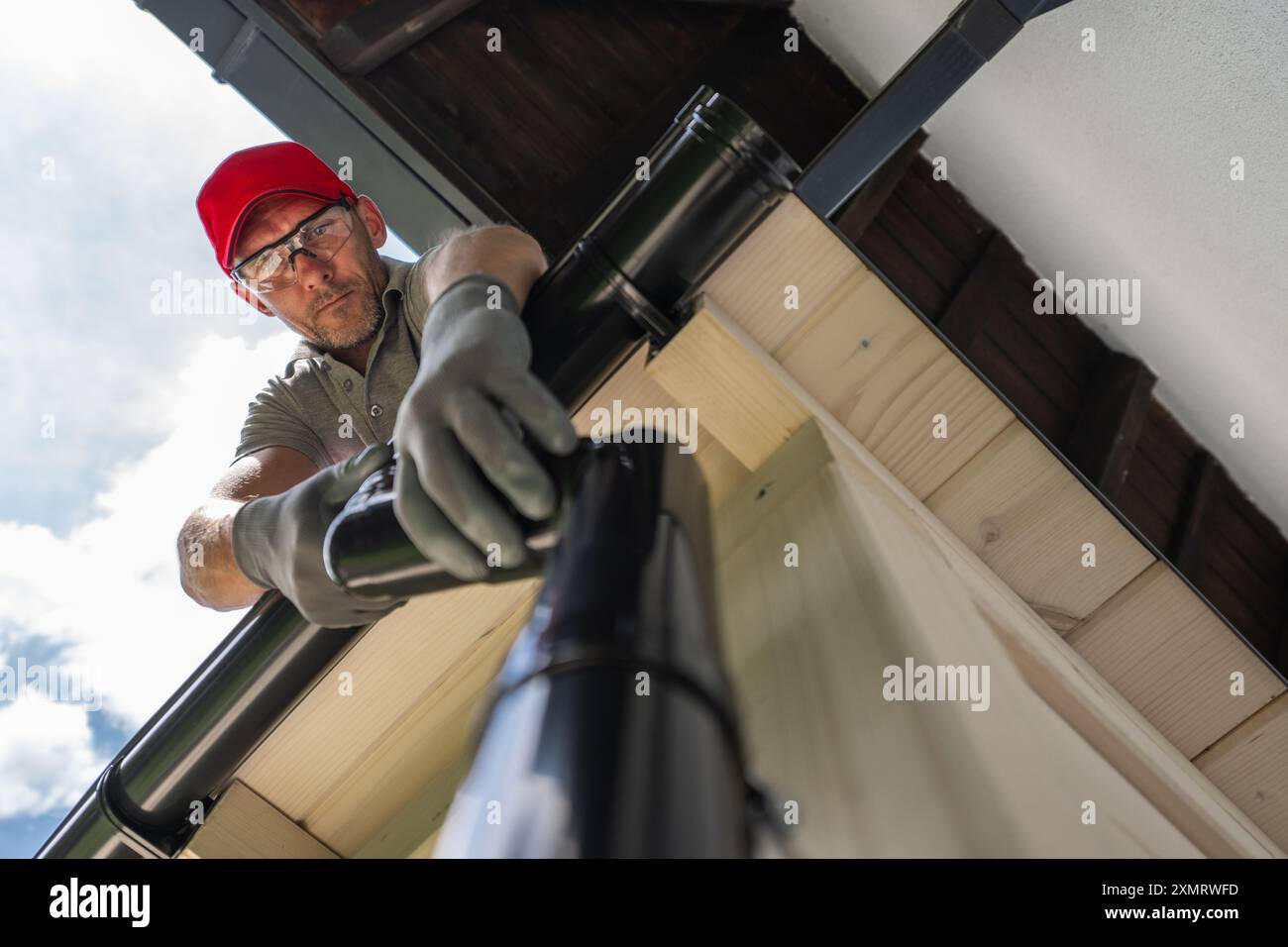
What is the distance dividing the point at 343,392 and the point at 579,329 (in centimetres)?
58

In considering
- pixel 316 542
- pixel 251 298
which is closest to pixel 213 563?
pixel 316 542

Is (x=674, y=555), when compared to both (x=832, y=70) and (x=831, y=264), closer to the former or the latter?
(x=831, y=264)

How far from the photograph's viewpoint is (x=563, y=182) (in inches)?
74.6

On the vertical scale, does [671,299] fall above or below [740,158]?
below

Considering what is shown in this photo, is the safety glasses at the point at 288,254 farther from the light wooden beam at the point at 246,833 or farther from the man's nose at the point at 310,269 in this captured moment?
the light wooden beam at the point at 246,833

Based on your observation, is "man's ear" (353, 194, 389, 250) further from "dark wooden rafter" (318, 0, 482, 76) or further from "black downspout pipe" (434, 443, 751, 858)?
"black downspout pipe" (434, 443, 751, 858)

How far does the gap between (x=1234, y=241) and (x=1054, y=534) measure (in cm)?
100

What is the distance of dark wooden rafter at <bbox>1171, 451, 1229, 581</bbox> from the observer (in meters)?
2.08

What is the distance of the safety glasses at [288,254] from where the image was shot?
4.79 feet

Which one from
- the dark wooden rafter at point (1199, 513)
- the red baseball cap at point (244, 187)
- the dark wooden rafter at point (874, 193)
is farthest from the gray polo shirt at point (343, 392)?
the dark wooden rafter at point (1199, 513)

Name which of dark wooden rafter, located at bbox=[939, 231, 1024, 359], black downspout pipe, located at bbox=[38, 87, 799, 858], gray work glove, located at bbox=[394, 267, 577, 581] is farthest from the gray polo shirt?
A: dark wooden rafter, located at bbox=[939, 231, 1024, 359]

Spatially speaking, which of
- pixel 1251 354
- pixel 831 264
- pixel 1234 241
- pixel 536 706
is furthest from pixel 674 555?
pixel 1251 354

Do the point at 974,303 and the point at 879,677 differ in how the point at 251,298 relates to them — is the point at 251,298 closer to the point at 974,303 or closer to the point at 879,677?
the point at 879,677
